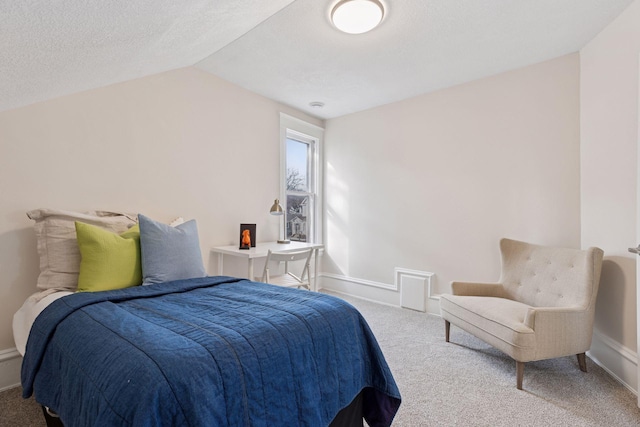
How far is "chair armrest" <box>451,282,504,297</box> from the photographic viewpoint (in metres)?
2.68

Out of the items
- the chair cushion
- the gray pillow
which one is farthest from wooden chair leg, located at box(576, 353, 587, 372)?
the gray pillow

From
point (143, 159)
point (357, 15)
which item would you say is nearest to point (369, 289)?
point (143, 159)

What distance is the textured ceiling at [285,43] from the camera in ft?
4.19

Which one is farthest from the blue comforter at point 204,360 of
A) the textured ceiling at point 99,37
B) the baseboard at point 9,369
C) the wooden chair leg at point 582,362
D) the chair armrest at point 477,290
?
the wooden chair leg at point 582,362

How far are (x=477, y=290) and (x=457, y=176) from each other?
1.19m

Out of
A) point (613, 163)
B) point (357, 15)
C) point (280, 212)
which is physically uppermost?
point (357, 15)

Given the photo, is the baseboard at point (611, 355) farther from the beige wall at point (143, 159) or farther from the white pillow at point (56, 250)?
the white pillow at point (56, 250)

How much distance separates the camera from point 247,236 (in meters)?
3.08

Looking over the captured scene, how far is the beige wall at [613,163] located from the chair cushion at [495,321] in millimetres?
564

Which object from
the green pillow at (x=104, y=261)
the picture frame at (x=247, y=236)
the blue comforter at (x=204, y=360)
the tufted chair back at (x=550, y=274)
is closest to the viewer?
the blue comforter at (x=204, y=360)

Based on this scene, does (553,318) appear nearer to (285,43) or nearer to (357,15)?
(357,15)

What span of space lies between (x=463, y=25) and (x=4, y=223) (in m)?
3.27

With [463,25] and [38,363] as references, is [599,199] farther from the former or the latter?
[38,363]

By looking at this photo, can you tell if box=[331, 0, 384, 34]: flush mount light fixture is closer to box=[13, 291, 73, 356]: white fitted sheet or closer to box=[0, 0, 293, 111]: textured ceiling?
box=[0, 0, 293, 111]: textured ceiling
